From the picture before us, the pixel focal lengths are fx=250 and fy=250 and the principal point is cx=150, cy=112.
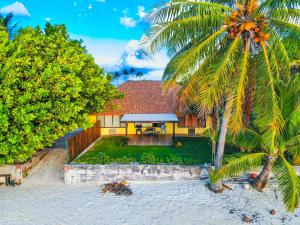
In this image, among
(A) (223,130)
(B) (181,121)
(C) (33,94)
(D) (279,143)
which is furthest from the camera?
(B) (181,121)

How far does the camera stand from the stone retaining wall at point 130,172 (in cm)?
1530

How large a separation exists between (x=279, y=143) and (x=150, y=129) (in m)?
14.6

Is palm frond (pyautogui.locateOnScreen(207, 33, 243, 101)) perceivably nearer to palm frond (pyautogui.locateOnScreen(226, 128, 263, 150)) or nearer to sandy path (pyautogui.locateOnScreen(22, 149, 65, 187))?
palm frond (pyautogui.locateOnScreen(226, 128, 263, 150))

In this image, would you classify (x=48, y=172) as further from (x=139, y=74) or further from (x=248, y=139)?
(x=139, y=74)

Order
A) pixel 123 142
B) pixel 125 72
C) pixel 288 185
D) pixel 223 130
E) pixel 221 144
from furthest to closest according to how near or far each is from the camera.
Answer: pixel 125 72 → pixel 123 142 → pixel 221 144 → pixel 223 130 → pixel 288 185

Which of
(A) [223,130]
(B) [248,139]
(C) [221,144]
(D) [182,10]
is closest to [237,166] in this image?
(C) [221,144]

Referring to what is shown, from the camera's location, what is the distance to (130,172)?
50.3ft

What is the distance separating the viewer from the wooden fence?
17.3 m

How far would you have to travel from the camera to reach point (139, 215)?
470 inches

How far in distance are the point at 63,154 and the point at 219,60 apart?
50.0 feet

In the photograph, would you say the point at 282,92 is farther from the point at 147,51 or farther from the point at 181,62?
the point at 147,51

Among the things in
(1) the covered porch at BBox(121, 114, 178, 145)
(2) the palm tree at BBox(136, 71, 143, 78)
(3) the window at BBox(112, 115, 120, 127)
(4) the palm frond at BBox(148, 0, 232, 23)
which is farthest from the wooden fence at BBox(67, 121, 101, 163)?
(2) the palm tree at BBox(136, 71, 143, 78)

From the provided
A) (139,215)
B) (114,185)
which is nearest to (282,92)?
(139,215)

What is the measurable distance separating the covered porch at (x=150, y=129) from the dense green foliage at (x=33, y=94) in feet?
26.0
